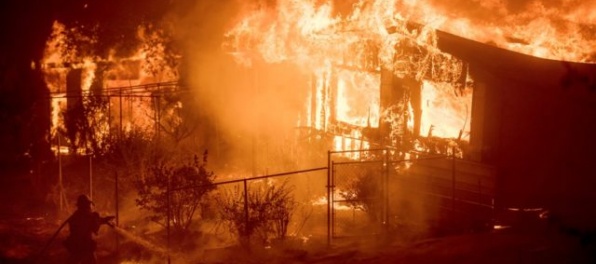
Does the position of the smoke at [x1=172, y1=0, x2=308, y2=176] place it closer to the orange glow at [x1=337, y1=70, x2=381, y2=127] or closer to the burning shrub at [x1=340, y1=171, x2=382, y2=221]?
the orange glow at [x1=337, y1=70, x2=381, y2=127]

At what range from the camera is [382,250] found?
36.1 ft

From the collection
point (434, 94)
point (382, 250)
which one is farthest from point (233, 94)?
point (382, 250)

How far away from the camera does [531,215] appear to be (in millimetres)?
11375

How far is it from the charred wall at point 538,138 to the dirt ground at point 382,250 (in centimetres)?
209

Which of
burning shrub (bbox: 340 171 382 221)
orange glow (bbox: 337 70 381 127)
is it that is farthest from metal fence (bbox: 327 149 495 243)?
orange glow (bbox: 337 70 381 127)

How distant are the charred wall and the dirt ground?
2.09 metres

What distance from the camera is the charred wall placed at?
13086 mm

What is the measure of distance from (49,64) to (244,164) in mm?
10474

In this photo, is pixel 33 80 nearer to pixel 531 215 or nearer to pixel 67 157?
pixel 67 157

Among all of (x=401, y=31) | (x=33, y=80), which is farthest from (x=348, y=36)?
(x=33, y=80)

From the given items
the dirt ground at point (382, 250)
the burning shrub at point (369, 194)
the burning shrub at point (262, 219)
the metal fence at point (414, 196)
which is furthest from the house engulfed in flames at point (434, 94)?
the burning shrub at point (262, 219)

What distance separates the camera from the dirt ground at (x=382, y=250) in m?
9.83

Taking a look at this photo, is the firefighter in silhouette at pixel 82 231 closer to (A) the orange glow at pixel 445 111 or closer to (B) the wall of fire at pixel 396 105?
(B) the wall of fire at pixel 396 105

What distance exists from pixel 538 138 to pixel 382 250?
479 cm
